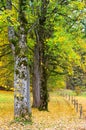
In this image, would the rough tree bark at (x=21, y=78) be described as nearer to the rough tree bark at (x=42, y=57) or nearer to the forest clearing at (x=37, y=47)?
the forest clearing at (x=37, y=47)

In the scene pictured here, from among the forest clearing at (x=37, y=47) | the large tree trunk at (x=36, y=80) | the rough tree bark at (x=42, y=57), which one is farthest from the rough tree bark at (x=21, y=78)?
the large tree trunk at (x=36, y=80)

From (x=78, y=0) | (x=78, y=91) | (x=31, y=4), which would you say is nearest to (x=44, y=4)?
(x=31, y=4)

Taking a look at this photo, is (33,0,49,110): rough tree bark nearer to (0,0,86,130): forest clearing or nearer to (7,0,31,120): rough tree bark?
(0,0,86,130): forest clearing

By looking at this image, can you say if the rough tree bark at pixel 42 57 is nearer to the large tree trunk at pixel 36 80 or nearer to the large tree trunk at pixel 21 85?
the large tree trunk at pixel 36 80

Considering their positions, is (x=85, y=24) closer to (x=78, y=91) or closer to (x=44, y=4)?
(x=44, y=4)

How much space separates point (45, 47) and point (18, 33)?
10317 millimetres

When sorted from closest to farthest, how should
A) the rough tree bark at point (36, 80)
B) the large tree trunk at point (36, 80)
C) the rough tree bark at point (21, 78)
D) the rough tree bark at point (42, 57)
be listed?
1. the rough tree bark at point (21, 78)
2. the rough tree bark at point (42, 57)
3. the rough tree bark at point (36, 80)
4. the large tree trunk at point (36, 80)

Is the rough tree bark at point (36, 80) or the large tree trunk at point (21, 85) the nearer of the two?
the large tree trunk at point (21, 85)

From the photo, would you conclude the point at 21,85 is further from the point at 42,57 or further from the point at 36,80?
the point at 36,80

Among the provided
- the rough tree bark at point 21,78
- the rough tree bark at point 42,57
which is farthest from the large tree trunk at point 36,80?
the rough tree bark at point 21,78

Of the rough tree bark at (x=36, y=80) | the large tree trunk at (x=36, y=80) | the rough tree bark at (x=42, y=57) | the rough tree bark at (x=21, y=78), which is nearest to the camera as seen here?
the rough tree bark at (x=21, y=78)

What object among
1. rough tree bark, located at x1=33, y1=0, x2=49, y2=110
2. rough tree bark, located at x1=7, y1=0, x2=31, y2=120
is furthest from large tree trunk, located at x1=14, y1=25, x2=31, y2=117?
Result: rough tree bark, located at x1=33, y1=0, x2=49, y2=110

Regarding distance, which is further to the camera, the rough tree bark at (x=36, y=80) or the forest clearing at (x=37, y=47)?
the rough tree bark at (x=36, y=80)

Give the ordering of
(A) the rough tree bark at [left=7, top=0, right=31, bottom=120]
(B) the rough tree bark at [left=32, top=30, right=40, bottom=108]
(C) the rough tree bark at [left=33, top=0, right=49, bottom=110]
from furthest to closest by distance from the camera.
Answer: (B) the rough tree bark at [left=32, top=30, right=40, bottom=108] → (C) the rough tree bark at [left=33, top=0, right=49, bottom=110] → (A) the rough tree bark at [left=7, top=0, right=31, bottom=120]
